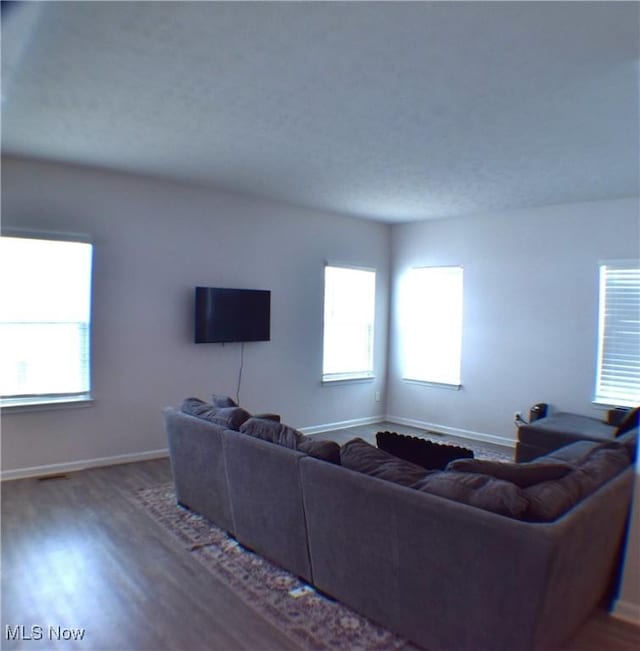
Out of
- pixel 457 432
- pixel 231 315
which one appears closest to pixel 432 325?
pixel 457 432

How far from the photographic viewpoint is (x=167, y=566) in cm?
290

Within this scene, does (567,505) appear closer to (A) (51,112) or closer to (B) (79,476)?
(A) (51,112)

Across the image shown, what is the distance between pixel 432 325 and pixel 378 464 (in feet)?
14.7

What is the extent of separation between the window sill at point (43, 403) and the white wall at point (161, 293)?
0.06 m

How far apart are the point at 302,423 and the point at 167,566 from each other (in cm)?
338

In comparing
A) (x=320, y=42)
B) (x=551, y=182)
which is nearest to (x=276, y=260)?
(x=551, y=182)

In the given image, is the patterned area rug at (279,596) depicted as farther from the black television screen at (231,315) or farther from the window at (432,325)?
the window at (432,325)

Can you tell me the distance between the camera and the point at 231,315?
5328mm

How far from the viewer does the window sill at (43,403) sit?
13.9 feet

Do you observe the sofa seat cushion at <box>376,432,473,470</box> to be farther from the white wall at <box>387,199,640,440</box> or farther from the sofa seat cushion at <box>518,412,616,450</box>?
the white wall at <box>387,199,640,440</box>

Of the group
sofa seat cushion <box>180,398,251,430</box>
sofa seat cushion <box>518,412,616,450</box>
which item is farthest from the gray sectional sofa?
sofa seat cushion <box>518,412,616,450</box>

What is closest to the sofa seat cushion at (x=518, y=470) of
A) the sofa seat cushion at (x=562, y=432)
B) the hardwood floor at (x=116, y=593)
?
the hardwood floor at (x=116, y=593)

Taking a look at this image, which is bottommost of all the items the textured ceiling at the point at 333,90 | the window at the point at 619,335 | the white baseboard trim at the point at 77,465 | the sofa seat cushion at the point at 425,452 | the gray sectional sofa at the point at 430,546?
the white baseboard trim at the point at 77,465

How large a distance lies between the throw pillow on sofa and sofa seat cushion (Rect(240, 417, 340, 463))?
67 mm
